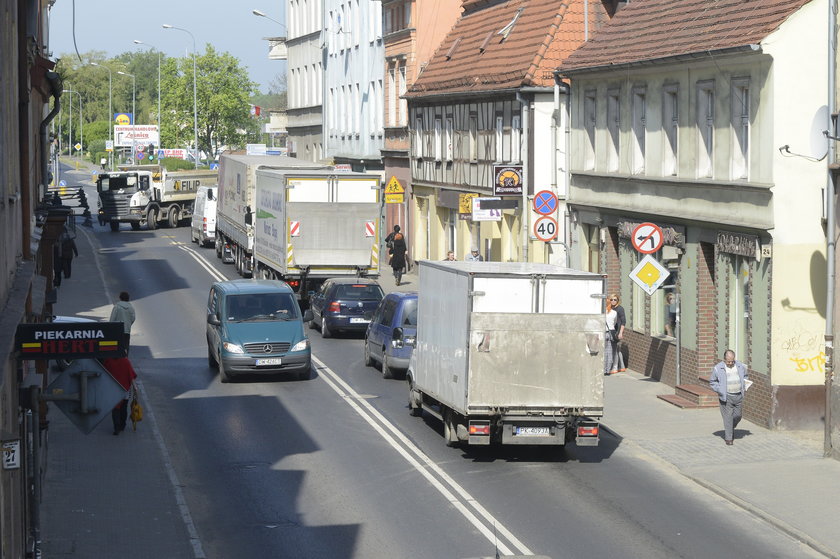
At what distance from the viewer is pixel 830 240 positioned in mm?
20234

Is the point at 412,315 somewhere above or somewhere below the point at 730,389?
above

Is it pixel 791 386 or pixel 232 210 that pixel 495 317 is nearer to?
pixel 791 386

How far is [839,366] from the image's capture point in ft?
65.0

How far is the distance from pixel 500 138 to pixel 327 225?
19.2ft

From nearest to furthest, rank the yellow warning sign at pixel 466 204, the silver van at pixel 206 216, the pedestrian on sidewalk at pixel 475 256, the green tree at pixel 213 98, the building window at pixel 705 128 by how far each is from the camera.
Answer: the building window at pixel 705 128 → the pedestrian on sidewalk at pixel 475 256 → the yellow warning sign at pixel 466 204 → the silver van at pixel 206 216 → the green tree at pixel 213 98

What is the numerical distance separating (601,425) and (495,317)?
433 cm

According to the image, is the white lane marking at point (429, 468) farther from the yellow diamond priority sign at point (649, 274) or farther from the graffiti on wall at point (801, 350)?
the graffiti on wall at point (801, 350)

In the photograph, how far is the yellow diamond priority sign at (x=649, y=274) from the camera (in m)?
24.4

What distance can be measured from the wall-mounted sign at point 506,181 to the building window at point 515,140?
1.92 m

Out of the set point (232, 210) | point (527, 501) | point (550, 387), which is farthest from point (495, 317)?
point (232, 210)

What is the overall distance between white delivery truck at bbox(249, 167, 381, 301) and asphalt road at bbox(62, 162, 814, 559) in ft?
30.9

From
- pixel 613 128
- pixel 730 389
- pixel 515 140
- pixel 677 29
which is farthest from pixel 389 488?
pixel 515 140

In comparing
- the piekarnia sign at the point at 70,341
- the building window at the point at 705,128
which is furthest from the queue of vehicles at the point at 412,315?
the piekarnia sign at the point at 70,341

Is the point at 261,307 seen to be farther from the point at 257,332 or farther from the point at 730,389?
the point at 730,389
